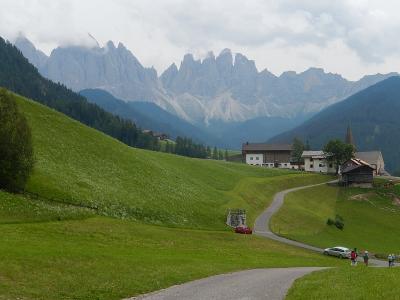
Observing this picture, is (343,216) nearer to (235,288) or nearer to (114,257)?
(114,257)

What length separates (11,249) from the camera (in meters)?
32.9

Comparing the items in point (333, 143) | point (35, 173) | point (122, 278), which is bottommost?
point (122, 278)

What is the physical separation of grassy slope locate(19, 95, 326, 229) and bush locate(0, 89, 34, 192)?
3.36 metres

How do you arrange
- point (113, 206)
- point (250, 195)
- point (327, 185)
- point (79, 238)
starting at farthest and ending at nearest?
point (327, 185), point (250, 195), point (113, 206), point (79, 238)

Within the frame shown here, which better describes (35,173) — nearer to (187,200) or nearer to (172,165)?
(187,200)

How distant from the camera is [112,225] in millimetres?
53062

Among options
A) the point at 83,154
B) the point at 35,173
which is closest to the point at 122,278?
the point at 35,173

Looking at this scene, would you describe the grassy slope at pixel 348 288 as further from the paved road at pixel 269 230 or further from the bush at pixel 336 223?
the bush at pixel 336 223

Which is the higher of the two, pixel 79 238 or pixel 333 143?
pixel 333 143

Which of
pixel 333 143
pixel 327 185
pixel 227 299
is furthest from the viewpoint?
pixel 333 143

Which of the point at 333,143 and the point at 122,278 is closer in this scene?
the point at 122,278

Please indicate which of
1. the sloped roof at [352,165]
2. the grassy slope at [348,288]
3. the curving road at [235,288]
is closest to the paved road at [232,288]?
the curving road at [235,288]

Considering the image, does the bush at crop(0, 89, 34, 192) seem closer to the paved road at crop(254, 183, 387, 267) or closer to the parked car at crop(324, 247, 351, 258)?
the paved road at crop(254, 183, 387, 267)

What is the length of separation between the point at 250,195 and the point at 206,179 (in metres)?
11.1
